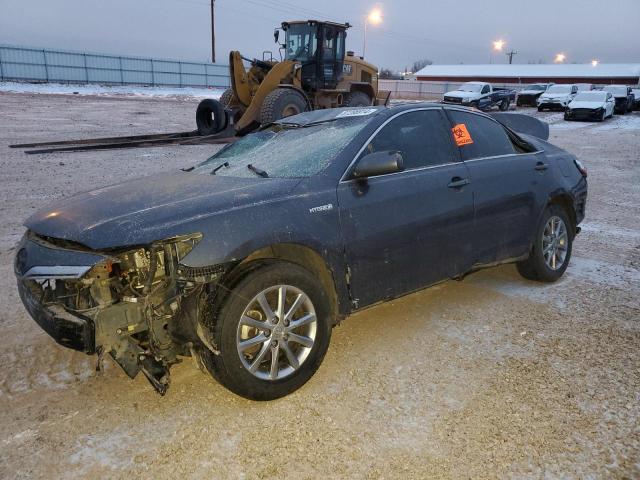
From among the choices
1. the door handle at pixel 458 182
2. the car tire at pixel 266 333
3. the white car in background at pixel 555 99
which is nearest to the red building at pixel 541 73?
the white car in background at pixel 555 99

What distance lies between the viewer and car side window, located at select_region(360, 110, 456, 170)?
3773 mm

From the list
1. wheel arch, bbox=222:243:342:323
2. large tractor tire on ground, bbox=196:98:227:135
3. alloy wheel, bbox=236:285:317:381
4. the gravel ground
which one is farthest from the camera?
large tractor tire on ground, bbox=196:98:227:135

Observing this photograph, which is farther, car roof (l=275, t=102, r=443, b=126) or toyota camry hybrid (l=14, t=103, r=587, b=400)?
car roof (l=275, t=102, r=443, b=126)

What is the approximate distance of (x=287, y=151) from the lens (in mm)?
3865

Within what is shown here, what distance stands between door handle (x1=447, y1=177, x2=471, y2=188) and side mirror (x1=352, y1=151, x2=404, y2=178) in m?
0.72

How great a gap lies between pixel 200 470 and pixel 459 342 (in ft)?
6.73

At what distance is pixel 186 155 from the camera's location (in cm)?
1150

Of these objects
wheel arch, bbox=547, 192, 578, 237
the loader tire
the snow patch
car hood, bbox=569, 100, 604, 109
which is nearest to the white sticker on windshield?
wheel arch, bbox=547, 192, 578, 237

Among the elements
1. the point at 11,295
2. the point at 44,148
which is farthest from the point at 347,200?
the point at 44,148

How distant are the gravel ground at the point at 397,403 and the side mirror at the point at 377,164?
124 cm

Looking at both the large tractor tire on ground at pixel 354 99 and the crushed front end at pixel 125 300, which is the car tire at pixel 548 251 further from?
the large tractor tire on ground at pixel 354 99

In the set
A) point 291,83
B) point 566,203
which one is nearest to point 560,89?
point 291,83

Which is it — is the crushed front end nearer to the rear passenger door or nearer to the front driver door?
the front driver door

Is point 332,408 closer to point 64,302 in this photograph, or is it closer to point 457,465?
point 457,465
